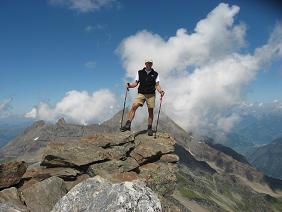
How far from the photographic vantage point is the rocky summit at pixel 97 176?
49.0ft

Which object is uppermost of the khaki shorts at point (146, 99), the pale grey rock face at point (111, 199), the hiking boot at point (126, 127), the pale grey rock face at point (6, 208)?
the khaki shorts at point (146, 99)

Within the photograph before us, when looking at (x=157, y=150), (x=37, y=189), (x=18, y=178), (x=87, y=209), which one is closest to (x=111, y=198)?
(x=87, y=209)

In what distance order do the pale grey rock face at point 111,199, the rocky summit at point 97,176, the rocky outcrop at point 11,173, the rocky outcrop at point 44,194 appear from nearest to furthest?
1. the pale grey rock face at point 111,199
2. the rocky summit at point 97,176
3. the rocky outcrop at point 44,194
4. the rocky outcrop at point 11,173

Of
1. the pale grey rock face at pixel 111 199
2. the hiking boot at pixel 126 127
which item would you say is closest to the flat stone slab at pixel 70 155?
the hiking boot at pixel 126 127

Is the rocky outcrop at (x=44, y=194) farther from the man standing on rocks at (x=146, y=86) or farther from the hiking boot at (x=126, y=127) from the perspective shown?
the man standing on rocks at (x=146, y=86)

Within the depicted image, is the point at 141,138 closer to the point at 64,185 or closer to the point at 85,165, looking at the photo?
the point at 85,165

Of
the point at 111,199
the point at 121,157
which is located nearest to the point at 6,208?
the point at 111,199

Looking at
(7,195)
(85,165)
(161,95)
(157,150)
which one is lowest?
(7,195)

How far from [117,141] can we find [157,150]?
3.29 m

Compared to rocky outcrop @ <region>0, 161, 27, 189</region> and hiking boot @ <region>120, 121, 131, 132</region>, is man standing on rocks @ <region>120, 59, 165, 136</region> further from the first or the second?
rocky outcrop @ <region>0, 161, 27, 189</region>

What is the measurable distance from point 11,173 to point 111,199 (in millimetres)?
9479

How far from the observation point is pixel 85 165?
25.0m

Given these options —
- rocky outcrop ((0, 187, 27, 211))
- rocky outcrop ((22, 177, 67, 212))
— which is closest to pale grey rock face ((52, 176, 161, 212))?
rocky outcrop ((22, 177, 67, 212))

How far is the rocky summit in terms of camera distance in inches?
587
